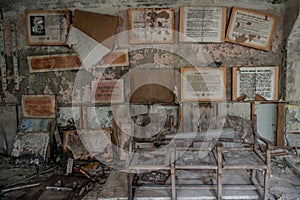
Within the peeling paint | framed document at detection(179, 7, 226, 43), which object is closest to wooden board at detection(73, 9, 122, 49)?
framed document at detection(179, 7, 226, 43)

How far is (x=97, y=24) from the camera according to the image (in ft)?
12.4

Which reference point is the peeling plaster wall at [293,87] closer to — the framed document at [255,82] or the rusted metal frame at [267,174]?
the framed document at [255,82]

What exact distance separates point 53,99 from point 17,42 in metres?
0.95

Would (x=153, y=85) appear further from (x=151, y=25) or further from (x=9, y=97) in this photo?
(x=9, y=97)

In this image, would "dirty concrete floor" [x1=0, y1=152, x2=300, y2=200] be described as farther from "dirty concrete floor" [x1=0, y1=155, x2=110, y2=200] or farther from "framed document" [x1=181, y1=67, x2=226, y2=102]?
"framed document" [x1=181, y1=67, x2=226, y2=102]

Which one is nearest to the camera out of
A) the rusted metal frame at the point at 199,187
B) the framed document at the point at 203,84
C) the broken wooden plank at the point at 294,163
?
the rusted metal frame at the point at 199,187

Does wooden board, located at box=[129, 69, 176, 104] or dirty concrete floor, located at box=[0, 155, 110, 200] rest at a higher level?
wooden board, located at box=[129, 69, 176, 104]

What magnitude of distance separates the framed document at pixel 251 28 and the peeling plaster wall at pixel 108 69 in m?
0.08

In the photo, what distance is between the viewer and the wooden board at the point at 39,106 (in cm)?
397

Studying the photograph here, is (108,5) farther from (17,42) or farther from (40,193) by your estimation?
(40,193)

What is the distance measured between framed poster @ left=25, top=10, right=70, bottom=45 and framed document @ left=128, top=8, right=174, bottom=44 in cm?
89

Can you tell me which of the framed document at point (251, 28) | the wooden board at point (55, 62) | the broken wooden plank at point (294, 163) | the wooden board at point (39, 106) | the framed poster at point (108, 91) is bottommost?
the broken wooden plank at point (294, 163)

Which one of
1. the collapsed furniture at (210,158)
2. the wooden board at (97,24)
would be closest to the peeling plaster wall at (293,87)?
the collapsed furniture at (210,158)

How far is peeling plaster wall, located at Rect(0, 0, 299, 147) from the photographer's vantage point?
12.4 ft
